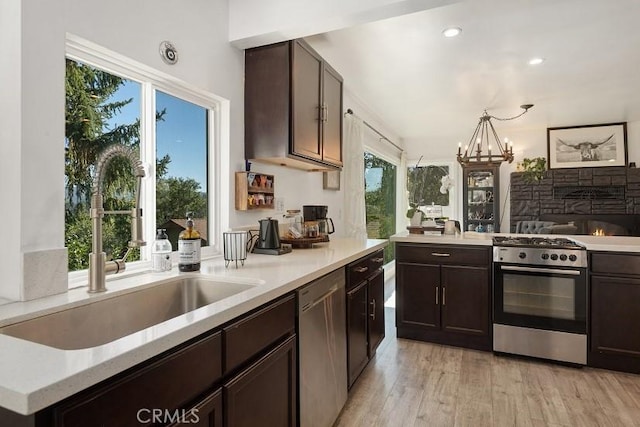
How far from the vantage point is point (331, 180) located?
3557 millimetres

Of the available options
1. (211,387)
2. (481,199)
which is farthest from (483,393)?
(481,199)

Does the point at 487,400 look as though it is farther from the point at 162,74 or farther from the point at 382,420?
the point at 162,74

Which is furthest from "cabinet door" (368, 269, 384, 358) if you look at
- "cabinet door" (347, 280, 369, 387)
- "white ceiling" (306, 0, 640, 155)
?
"white ceiling" (306, 0, 640, 155)

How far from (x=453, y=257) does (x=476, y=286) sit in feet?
0.95

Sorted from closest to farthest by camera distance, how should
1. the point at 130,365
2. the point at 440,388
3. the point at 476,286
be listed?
1. the point at 130,365
2. the point at 440,388
3. the point at 476,286

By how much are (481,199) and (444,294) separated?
12.0 ft

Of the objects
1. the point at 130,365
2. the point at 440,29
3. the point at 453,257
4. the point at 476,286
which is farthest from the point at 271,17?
the point at 476,286

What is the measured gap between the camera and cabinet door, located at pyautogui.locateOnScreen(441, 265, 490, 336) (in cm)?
294

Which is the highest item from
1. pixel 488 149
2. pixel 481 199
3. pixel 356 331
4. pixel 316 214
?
pixel 488 149

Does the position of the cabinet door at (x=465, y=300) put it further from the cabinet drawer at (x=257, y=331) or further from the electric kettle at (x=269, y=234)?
the cabinet drawer at (x=257, y=331)

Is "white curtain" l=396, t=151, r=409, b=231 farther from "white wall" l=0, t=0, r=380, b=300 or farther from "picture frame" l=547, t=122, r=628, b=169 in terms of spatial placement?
"white wall" l=0, t=0, r=380, b=300

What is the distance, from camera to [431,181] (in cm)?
674

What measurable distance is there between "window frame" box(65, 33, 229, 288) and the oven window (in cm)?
225

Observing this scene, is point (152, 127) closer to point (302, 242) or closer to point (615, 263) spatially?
point (302, 242)
